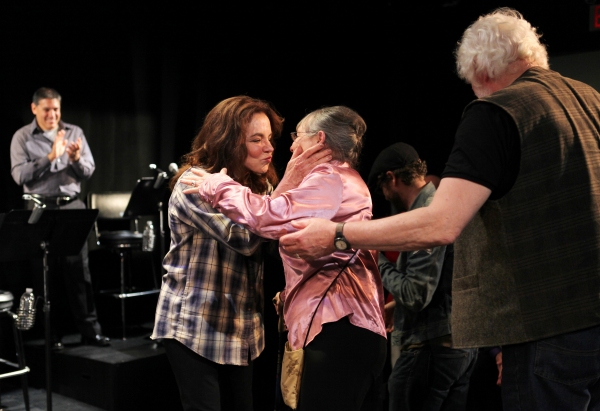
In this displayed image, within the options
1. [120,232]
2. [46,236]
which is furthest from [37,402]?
[120,232]

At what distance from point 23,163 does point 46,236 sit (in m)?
1.72

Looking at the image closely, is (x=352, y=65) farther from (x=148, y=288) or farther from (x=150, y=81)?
(x=148, y=288)

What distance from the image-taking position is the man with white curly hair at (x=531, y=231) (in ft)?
5.47

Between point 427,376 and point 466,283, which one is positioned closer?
point 466,283

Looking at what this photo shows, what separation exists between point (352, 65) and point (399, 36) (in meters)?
0.60

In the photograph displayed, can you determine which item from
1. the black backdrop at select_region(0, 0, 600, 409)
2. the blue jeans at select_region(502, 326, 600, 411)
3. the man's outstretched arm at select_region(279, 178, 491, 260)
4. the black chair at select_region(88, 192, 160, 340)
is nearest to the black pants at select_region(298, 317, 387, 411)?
the man's outstretched arm at select_region(279, 178, 491, 260)

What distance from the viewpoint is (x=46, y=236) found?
4332 millimetres

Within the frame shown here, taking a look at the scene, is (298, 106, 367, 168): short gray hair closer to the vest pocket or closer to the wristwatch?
the wristwatch

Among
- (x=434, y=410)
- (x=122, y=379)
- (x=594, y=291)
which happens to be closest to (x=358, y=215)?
(x=594, y=291)

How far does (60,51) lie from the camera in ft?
21.2

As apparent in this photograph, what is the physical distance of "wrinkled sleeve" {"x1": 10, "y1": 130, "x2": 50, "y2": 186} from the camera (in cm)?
568

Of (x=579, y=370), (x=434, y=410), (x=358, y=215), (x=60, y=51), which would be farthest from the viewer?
→ (x=60, y=51)

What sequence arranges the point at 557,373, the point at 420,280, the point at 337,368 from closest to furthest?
the point at 557,373 → the point at 337,368 → the point at 420,280

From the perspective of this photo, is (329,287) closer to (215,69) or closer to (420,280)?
(420,280)
